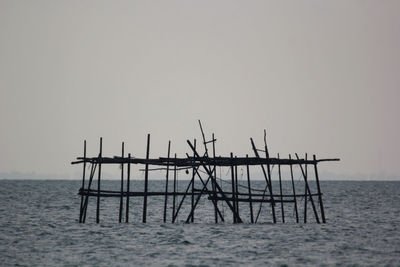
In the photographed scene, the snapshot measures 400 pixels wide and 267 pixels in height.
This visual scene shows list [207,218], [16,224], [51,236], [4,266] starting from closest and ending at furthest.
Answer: [4,266] < [51,236] < [16,224] < [207,218]

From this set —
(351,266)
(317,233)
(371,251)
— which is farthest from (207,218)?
(351,266)

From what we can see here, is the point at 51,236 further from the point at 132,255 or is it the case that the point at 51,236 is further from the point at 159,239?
the point at 132,255

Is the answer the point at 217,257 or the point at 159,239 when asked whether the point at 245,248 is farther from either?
the point at 159,239

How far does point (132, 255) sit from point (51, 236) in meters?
7.89

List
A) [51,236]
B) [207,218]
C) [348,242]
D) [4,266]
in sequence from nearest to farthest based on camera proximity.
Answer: [4,266] → [348,242] → [51,236] → [207,218]

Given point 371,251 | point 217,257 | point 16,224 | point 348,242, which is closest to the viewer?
point 217,257

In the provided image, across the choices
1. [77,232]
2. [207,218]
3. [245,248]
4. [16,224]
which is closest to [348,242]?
[245,248]

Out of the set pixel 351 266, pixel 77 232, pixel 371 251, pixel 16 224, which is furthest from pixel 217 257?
pixel 16 224

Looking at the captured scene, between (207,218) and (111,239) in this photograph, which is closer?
(111,239)

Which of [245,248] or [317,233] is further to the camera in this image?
[317,233]

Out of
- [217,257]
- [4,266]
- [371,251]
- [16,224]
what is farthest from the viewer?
[16,224]

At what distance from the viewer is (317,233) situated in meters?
31.8

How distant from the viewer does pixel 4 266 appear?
21.5 meters

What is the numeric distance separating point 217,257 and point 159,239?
5808mm
